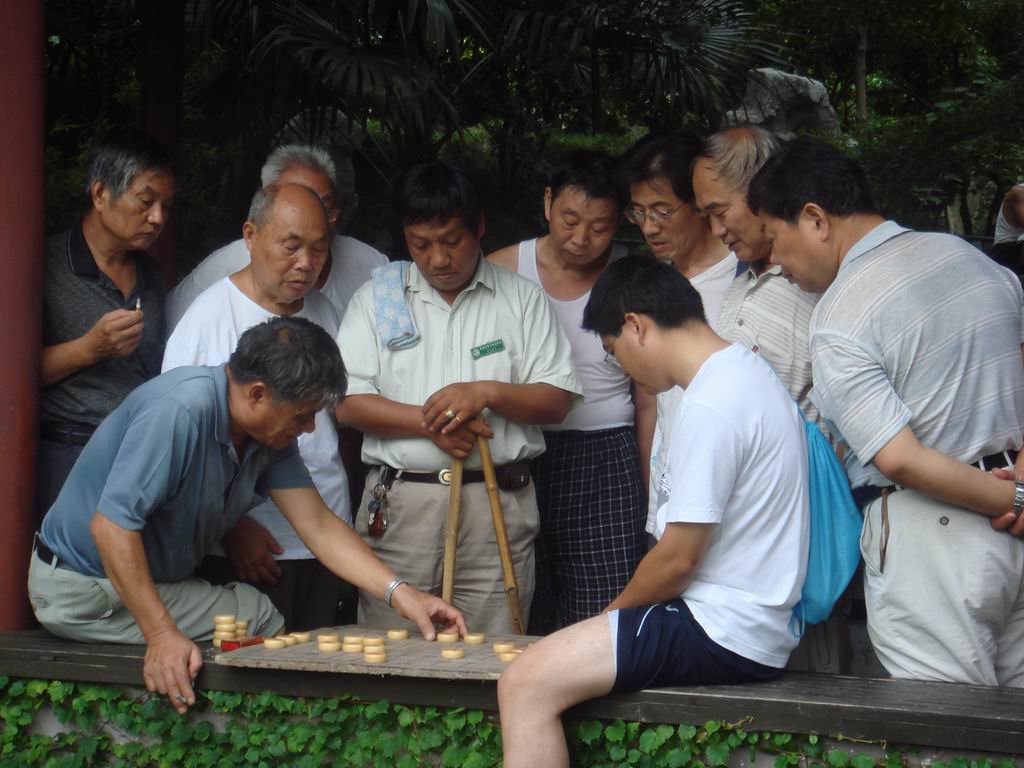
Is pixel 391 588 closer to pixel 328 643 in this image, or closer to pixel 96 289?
pixel 328 643

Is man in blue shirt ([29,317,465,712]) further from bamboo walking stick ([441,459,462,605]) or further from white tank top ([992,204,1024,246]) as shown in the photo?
white tank top ([992,204,1024,246])

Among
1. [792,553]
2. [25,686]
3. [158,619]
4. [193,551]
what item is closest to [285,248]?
[193,551]

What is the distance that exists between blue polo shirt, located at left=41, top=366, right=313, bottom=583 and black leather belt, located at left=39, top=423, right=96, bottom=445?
1.72 ft

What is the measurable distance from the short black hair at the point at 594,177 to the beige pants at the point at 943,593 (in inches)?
64.8

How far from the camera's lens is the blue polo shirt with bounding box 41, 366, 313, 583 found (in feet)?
11.0

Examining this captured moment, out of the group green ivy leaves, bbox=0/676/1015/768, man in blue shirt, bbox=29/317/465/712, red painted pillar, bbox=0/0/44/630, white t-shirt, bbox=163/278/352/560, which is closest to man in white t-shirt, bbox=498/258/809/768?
green ivy leaves, bbox=0/676/1015/768

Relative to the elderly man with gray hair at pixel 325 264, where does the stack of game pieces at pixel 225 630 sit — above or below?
below

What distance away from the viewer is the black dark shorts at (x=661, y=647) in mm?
3037

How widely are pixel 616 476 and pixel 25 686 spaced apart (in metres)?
2.02

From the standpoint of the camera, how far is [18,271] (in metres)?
4.00

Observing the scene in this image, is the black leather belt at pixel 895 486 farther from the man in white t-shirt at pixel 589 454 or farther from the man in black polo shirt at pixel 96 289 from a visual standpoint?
the man in black polo shirt at pixel 96 289

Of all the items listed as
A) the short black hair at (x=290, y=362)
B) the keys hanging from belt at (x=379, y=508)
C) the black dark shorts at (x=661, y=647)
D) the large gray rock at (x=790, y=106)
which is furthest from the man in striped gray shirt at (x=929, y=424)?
the large gray rock at (x=790, y=106)

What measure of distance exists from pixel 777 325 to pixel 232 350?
1.73m

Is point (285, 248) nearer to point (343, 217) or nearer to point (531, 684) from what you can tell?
point (531, 684)
